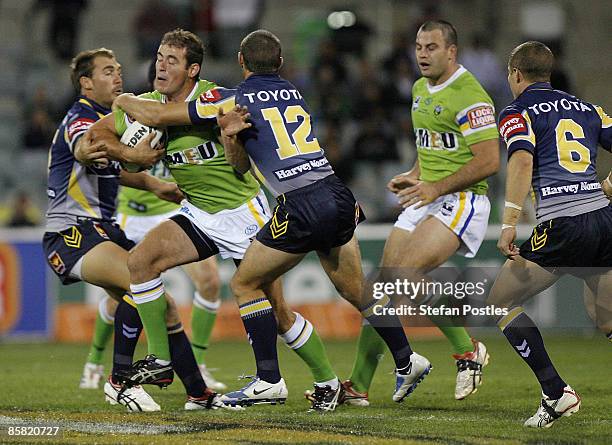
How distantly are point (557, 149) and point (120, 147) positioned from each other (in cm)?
280

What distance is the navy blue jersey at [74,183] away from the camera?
792 centimetres

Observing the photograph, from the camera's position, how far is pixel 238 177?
720cm

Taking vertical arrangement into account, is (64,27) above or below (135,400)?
above

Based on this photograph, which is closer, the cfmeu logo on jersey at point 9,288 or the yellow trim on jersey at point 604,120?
the yellow trim on jersey at point 604,120

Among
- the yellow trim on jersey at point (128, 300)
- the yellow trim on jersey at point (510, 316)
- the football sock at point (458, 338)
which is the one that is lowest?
the football sock at point (458, 338)

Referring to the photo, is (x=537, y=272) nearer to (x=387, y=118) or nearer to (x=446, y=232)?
(x=446, y=232)

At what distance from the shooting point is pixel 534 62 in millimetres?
6586

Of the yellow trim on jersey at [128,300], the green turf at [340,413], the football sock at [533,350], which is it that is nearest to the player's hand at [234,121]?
the yellow trim on jersey at [128,300]

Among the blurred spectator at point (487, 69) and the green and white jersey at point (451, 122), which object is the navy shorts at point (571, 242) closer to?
the green and white jersey at point (451, 122)

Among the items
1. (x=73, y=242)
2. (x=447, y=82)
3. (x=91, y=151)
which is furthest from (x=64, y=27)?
(x=447, y=82)

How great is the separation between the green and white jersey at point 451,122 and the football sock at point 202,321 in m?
2.32

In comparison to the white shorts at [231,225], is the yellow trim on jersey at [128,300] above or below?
below

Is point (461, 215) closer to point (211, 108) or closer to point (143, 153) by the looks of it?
point (211, 108)

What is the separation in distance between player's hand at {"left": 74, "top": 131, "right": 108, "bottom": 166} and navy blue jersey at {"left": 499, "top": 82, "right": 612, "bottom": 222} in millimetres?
2635
